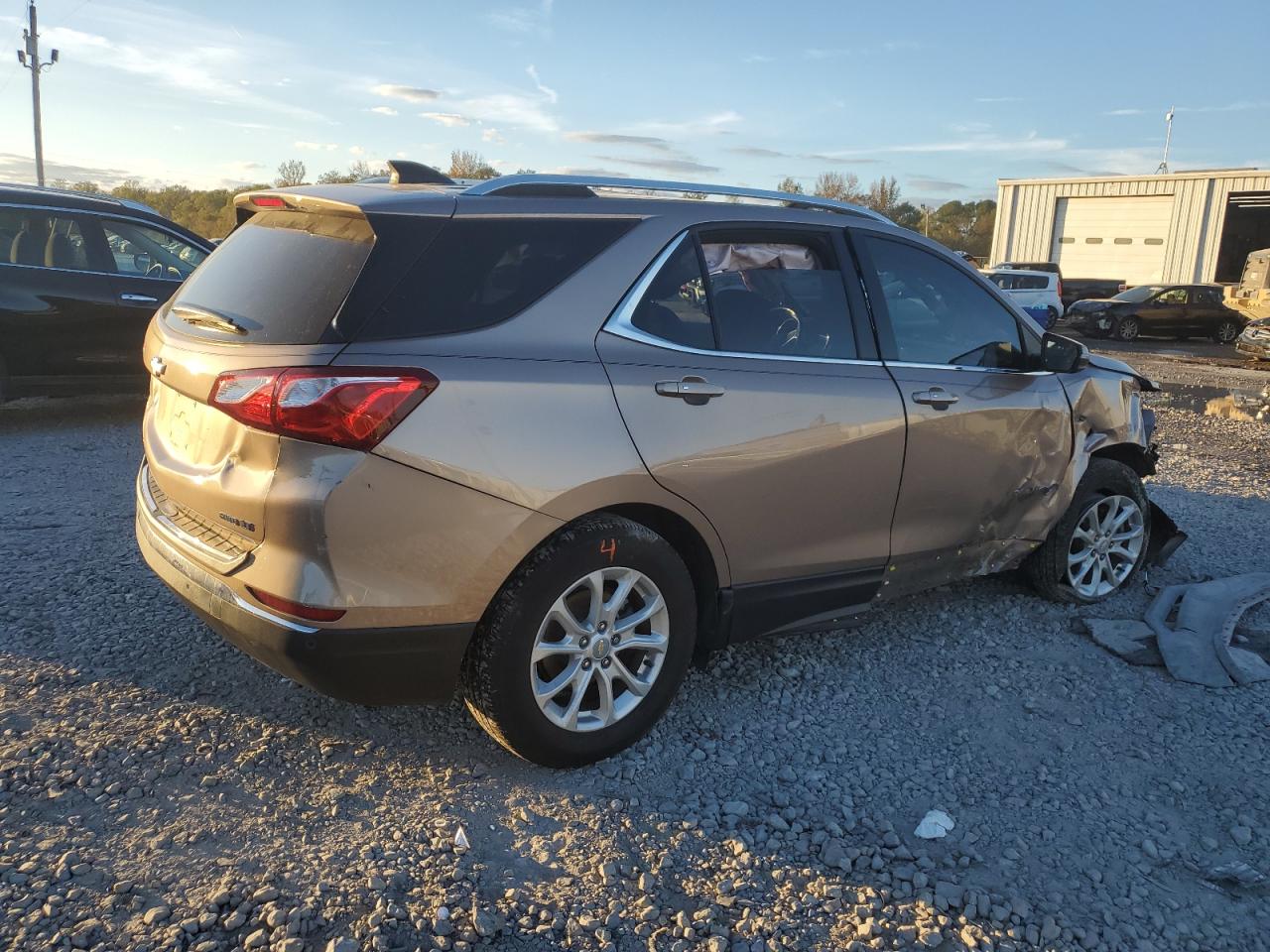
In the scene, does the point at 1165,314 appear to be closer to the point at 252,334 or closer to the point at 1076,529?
the point at 1076,529

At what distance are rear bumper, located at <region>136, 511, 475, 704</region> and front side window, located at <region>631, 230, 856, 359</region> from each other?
1.18 metres

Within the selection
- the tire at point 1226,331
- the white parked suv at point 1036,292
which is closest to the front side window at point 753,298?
the white parked suv at point 1036,292

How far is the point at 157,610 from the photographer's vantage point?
4191mm

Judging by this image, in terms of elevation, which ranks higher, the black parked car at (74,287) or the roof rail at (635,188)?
the roof rail at (635,188)

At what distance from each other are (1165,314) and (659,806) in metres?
26.6

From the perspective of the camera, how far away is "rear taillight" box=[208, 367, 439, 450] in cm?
260

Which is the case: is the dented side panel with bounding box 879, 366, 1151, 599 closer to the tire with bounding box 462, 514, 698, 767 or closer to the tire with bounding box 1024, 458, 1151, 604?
the tire with bounding box 1024, 458, 1151, 604

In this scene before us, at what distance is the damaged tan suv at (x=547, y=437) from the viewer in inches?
105

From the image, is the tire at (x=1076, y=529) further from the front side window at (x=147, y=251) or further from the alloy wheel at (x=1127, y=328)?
the alloy wheel at (x=1127, y=328)

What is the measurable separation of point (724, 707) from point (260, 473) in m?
1.89

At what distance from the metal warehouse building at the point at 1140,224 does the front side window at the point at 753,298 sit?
39.2 m

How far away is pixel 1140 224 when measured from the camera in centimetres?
3822

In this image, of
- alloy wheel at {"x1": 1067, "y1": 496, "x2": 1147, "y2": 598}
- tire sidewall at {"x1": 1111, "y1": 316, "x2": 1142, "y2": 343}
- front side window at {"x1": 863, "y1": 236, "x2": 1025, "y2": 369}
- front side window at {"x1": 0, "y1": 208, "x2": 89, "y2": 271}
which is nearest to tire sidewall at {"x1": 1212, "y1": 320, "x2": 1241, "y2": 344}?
tire sidewall at {"x1": 1111, "y1": 316, "x2": 1142, "y2": 343}

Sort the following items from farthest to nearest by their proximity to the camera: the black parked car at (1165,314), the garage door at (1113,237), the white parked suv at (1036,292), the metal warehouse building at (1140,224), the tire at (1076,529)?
the garage door at (1113,237)
the metal warehouse building at (1140,224)
the black parked car at (1165,314)
the white parked suv at (1036,292)
the tire at (1076,529)
